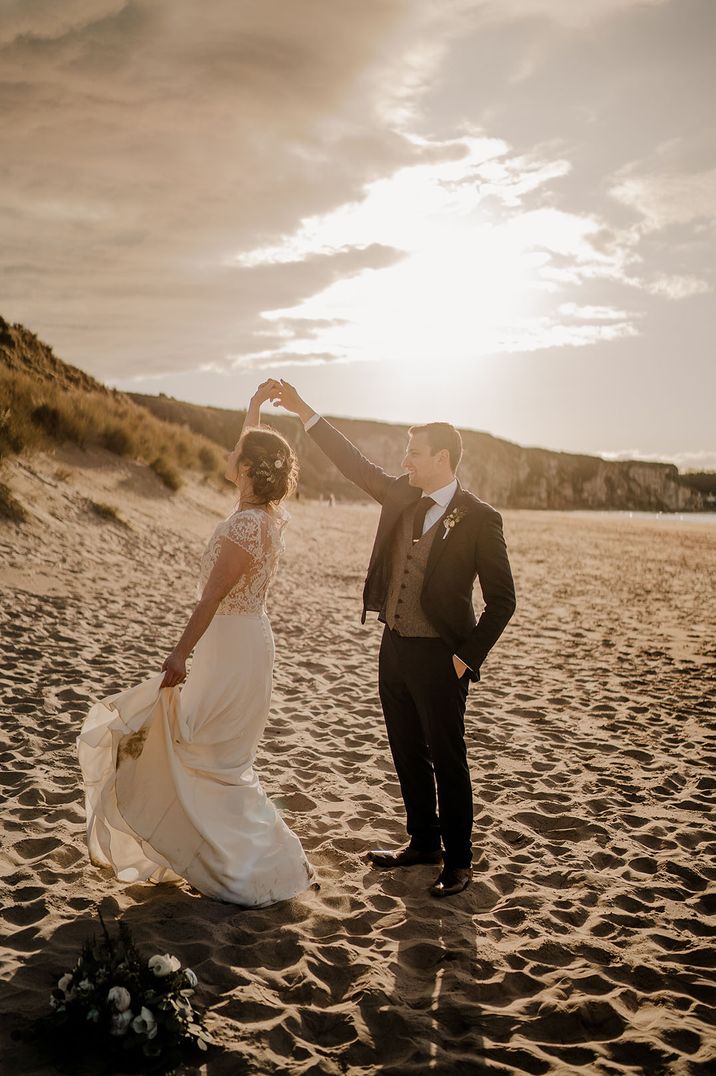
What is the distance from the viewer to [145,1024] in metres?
2.76

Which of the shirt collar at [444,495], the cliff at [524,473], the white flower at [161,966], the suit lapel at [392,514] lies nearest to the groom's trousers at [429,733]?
the suit lapel at [392,514]

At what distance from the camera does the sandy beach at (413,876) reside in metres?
3.09

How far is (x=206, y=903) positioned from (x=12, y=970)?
3.14 feet

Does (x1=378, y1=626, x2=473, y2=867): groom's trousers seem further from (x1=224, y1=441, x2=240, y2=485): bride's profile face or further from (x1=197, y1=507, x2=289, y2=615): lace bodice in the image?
(x1=224, y1=441, x2=240, y2=485): bride's profile face

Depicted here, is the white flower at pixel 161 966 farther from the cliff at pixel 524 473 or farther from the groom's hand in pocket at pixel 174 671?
the cliff at pixel 524 473

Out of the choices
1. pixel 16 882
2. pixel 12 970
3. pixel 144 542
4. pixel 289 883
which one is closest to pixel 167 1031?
pixel 12 970

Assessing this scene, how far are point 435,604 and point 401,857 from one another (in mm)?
1635

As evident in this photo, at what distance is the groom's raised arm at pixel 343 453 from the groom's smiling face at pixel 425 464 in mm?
272

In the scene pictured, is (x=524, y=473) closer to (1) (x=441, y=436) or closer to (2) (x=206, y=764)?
(1) (x=441, y=436)

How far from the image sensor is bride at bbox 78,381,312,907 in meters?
3.64

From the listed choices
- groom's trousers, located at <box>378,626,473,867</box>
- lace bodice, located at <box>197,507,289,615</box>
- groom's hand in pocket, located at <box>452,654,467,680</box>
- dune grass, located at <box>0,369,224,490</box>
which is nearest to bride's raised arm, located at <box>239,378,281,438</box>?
lace bodice, located at <box>197,507,289,615</box>

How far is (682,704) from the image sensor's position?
325 inches

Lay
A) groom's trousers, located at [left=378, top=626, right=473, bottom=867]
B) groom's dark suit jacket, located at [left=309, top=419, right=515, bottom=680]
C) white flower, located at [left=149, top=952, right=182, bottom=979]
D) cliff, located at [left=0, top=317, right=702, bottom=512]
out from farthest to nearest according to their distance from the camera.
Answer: cliff, located at [left=0, top=317, right=702, bottom=512]
groom's trousers, located at [left=378, top=626, right=473, bottom=867]
groom's dark suit jacket, located at [left=309, top=419, right=515, bottom=680]
white flower, located at [left=149, top=952, right=182, bottom=979]

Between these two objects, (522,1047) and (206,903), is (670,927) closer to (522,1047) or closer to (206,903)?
(522,1047)
